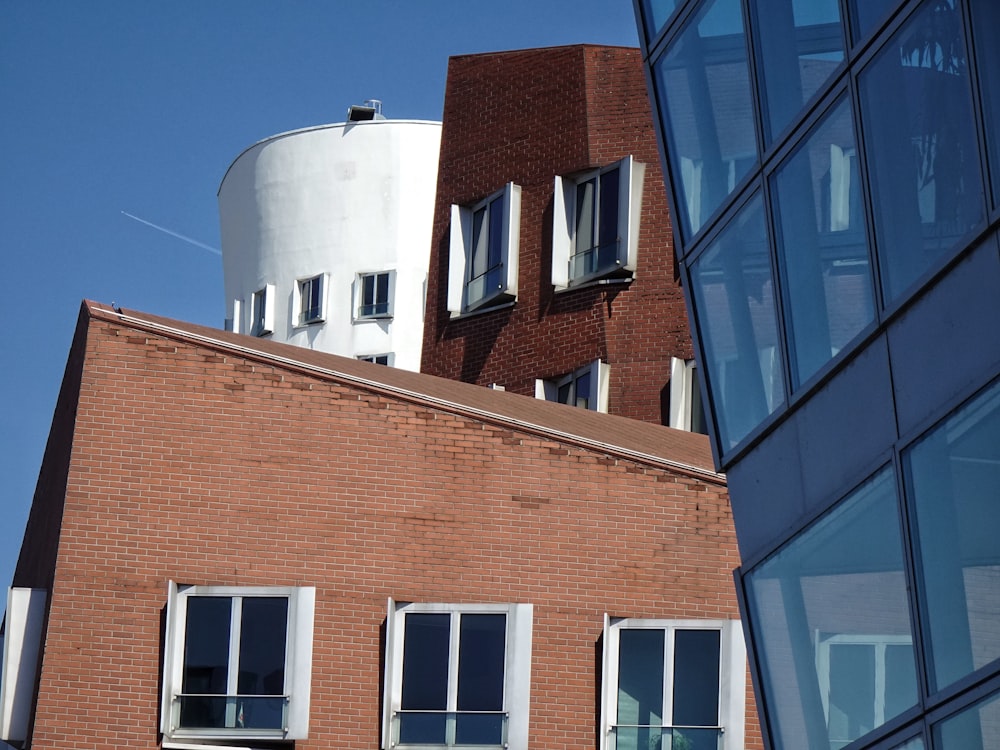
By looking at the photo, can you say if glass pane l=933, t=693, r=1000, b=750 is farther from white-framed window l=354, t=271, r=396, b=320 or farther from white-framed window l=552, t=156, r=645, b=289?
white-framed window l=354, t=271, r=396, b=320

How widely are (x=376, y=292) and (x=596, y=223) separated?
1985 cm

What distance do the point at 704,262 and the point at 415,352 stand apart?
117 feet

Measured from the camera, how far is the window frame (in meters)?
47.9

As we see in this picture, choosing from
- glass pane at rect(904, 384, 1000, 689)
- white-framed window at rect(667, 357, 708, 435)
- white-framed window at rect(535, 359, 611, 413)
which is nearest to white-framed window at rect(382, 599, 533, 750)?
white-framed window at rect(667, 357, 708, 435)

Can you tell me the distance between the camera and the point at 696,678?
61.7ft

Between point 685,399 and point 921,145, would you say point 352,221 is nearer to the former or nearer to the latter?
point 685,399

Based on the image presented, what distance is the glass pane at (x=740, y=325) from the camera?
34.9 feet

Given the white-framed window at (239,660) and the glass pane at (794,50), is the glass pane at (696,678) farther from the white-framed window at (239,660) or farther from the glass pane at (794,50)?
the glass pane at (794,50)

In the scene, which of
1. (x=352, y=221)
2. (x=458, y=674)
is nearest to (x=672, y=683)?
(x=458, y=674)

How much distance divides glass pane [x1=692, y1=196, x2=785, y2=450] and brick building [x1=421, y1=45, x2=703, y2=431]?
14766 millimetres

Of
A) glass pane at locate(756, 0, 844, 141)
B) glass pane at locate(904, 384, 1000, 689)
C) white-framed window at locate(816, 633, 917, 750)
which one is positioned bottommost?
white-framed window at locate(816, 633, 917, 750)

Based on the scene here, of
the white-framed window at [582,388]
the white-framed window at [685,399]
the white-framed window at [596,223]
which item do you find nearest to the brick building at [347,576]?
the white-framed window at [685,399]

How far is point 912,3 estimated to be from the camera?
8.65m

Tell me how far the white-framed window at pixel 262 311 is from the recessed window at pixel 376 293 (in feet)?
8.54
